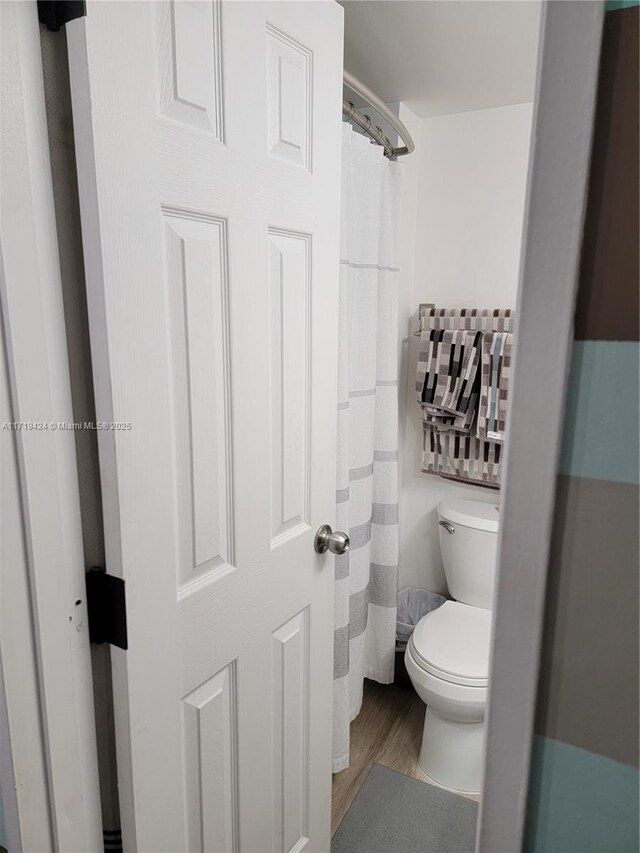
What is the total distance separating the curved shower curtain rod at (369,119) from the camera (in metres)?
1.50

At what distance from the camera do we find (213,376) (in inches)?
38.2

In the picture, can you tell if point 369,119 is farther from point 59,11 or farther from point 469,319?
point 59,11

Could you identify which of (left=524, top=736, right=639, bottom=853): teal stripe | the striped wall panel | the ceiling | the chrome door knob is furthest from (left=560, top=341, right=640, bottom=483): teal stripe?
the ceiling

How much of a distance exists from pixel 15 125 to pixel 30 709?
0.76 meters

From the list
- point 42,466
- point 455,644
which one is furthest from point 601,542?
point 455,644

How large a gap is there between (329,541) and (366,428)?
608 mm

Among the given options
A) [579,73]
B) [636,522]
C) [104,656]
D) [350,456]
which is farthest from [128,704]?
[350,456]

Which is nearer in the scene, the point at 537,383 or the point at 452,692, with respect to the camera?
the point at 537,383

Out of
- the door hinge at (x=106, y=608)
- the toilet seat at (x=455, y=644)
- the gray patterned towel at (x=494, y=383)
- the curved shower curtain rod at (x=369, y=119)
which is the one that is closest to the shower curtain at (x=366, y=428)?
the curved shower curtain rod at (x=369, y=119)

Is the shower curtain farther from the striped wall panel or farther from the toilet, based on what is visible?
the striped wall panel

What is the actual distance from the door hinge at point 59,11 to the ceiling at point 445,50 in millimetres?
945

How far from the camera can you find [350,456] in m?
1.82

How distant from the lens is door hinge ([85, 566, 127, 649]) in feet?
2.85

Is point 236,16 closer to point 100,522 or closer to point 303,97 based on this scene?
point 303,97
